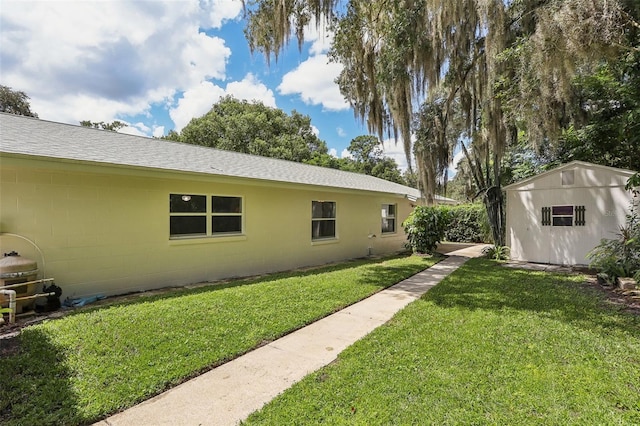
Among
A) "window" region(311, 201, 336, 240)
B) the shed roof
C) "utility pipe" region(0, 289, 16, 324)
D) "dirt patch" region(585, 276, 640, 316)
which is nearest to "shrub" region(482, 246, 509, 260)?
the shed roof

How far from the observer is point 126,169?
5.65 meters

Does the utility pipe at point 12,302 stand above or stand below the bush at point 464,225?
below

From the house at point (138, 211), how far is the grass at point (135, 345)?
1209mm

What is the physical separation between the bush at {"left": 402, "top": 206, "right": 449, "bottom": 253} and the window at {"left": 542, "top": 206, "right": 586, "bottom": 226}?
321 centimetres

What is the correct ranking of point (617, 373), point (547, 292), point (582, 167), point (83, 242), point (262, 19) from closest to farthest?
point (617, 373) → point (83, 242) → point (547, 292) → point (262, 19) → point (582, 167)

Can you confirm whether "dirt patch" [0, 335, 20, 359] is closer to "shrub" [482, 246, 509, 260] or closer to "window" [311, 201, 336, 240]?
"window" [311, 201, 336, 240]

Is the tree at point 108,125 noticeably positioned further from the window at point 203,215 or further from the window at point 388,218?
the window at point 388,218

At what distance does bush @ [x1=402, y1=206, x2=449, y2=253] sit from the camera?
11.2 m

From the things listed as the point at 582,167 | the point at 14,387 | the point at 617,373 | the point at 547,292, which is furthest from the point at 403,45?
the point at 14,387

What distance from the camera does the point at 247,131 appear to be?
27047 mm

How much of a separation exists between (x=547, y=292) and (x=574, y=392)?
4.00m

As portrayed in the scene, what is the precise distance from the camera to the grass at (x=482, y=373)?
2395 mm

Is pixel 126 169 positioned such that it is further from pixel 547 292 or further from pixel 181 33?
pixel 547 292

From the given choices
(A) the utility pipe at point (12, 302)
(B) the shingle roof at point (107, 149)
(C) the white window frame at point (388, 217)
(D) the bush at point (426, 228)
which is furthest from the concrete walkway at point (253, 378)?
(C) the white window frame at point (388, 217)
